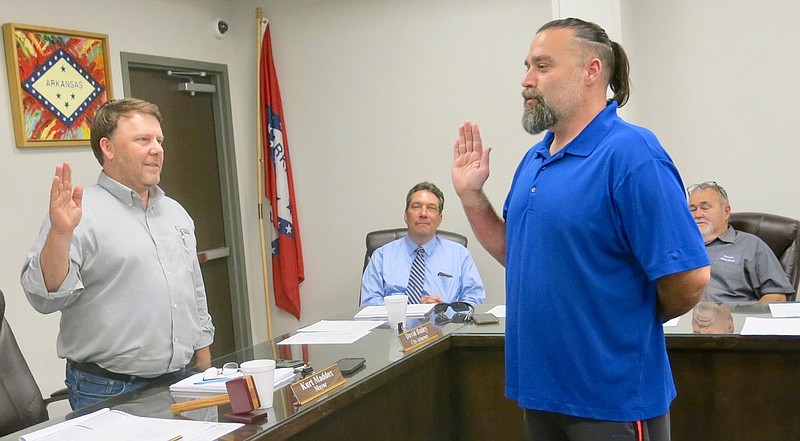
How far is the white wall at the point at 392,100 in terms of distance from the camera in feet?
12.6

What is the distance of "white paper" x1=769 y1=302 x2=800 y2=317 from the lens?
2.51 meters

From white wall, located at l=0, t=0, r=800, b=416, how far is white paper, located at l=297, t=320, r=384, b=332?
5.12 ft

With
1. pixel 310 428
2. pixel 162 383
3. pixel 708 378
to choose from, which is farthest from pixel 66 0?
pixel 708 378

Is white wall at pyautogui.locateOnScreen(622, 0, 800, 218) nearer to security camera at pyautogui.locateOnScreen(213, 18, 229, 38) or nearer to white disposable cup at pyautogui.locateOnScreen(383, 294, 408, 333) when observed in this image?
white disposable cup at pyautogui.locateOnScreen(383, 294, 408, 333)

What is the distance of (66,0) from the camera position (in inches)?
149

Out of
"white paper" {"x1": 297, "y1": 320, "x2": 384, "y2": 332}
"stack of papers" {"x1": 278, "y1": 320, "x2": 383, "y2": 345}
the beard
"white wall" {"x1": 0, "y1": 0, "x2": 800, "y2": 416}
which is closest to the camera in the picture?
the beard

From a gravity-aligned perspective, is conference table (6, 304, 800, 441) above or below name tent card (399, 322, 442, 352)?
below

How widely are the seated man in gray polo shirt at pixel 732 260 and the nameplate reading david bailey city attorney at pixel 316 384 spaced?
6.79ft

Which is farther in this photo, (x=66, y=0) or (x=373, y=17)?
(x=373, y=17)

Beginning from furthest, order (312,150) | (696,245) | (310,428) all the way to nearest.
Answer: (312,150) → (310,428) → (696,245)

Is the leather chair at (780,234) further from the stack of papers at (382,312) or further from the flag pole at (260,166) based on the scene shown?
the flag pole at (260,166)

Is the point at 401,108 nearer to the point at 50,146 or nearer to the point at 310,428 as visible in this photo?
the point at 50,146

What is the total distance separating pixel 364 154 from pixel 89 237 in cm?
270

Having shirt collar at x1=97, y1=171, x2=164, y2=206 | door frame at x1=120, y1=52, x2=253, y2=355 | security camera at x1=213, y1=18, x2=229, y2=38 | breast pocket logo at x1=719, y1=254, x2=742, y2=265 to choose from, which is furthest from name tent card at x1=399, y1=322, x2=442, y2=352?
security camera at x1=213, y1=18, x2=229, y2=38
